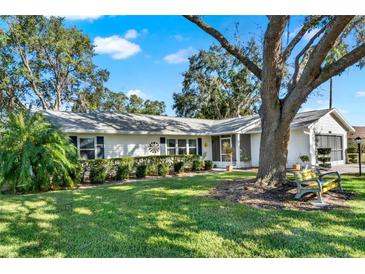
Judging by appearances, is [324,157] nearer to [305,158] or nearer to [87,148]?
[305,158]

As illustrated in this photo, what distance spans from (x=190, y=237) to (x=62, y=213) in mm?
3687

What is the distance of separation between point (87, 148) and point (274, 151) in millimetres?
10611

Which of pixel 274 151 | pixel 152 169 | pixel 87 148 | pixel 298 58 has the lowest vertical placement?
pixel 152 169

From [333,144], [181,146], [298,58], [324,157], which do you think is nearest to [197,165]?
[181,146]

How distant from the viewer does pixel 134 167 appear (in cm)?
1515

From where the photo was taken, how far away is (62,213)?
22.0 ft

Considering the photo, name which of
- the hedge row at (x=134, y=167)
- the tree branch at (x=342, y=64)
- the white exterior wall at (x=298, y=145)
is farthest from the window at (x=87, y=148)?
the white exterior wall at (x=298, y=145)

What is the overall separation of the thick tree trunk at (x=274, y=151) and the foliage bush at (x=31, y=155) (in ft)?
24.4

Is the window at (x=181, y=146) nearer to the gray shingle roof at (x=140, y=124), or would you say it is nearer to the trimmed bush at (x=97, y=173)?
the gray shingle roof at (x=140, y=124)

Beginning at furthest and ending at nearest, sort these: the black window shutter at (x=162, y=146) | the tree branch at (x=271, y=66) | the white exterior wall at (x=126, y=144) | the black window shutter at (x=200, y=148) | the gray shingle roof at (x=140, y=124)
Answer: the black window shutter at (x=200, y=148) → the black window shutter at (x=162, y=146) → the white exterior wall at (x=126, y=144) → the gray shingle roof at (x=140, y=124) → the tree branch at (x=271, y=66)

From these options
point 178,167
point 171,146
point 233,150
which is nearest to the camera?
point 178,167

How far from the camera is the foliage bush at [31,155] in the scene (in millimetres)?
10023
